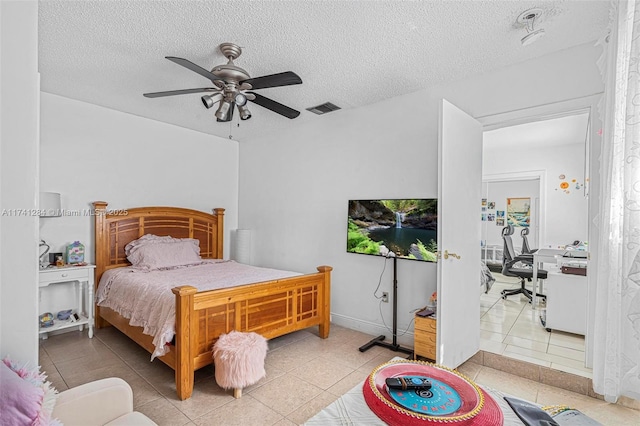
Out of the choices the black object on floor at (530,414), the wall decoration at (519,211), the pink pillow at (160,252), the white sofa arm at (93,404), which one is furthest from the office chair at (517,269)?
the white sofa arm at (93,404)

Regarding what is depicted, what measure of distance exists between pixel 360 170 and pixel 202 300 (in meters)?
2.15

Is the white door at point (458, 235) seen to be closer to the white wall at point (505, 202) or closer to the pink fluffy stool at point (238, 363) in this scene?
the pink fluffy stool at point (238, 363)

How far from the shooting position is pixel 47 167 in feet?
11.0

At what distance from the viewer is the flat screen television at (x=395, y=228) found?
10.0ft

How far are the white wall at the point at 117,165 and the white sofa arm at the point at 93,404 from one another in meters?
2.80

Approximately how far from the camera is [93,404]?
1306 millimetres

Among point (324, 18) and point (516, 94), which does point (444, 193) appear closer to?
point (516, 94)

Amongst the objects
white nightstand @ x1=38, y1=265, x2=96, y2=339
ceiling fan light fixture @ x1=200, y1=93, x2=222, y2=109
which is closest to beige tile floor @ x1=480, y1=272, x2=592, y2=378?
ceiling fan light fixture @ x1=200, y1=93, x2=222, y2=109

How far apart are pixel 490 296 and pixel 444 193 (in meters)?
3.33

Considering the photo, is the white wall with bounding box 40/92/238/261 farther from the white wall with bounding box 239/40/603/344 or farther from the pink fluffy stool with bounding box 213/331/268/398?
the pink fluffy stool with bounding box 213/331/268/398

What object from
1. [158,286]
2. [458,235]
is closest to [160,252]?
[158,286]

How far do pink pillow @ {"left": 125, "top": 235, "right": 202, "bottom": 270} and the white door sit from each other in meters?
2.96

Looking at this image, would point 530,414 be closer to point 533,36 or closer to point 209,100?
point 533,36

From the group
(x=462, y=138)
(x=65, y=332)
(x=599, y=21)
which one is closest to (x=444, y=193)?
(x=462, y=138)
